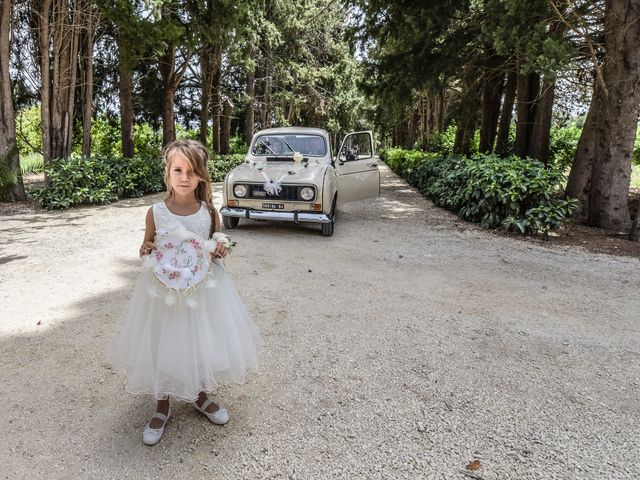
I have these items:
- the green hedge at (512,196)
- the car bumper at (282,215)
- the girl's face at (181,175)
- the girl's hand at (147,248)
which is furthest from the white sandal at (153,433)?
the green hedge at (512,196)

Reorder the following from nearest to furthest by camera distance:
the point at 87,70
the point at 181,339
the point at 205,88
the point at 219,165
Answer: the point at 181,339 → the point at 87,70 → the point at 205,88 → the point at 219,165

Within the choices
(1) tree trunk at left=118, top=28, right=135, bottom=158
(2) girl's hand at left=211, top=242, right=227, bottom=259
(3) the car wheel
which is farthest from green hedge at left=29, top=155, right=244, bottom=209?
(2) girl's hand at left=211, top=242, right=227, bottom=259

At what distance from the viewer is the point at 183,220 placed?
2270 mm

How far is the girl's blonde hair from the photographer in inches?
87.0

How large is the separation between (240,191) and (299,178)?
1066 mm

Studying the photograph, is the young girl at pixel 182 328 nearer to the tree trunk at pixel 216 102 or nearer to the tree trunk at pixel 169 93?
the tree trunk at pixel 169 93

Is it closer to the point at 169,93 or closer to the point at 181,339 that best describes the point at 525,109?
the point at 169,93

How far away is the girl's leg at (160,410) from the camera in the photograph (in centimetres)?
231

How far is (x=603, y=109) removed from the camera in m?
8.13

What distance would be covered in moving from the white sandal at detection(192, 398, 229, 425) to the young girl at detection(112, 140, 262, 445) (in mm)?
213

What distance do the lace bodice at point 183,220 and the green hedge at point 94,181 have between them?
334 inches

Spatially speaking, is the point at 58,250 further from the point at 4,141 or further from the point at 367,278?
the point at 4,141

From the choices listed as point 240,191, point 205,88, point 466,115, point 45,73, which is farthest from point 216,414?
point 205,88

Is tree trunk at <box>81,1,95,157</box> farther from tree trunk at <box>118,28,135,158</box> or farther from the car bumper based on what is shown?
the car bumper
